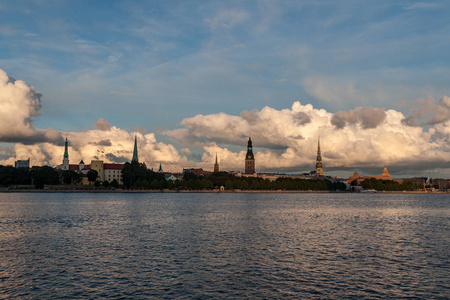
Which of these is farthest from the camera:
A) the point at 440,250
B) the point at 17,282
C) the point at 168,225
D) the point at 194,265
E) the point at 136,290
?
the point at 168,225

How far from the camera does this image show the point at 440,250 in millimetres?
37438

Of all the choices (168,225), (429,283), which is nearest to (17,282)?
(429,283)

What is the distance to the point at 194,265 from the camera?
30109 mm

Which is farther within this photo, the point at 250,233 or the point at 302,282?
the point at 250,233

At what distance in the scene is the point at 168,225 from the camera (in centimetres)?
5650

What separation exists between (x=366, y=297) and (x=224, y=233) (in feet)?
87.8

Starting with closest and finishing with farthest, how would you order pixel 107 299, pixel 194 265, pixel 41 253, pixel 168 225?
pixel 107 299 → pixel 194 265 → pixel 41 253 → pixel 168 225

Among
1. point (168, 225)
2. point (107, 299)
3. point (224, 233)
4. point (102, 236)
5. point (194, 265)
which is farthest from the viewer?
point (168, 225)

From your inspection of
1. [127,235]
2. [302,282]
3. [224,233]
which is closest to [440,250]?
[302,282]

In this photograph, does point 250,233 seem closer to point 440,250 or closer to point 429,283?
point 440,250

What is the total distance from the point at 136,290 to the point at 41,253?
1455 cm

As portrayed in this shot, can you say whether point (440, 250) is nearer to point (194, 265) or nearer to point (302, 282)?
point (302, 282)

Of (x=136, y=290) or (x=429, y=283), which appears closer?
(x=136, y=290)

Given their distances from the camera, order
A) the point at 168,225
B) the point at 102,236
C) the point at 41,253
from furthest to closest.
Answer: the point at 168,225 → the point at 102,236 → the point at 41,253
